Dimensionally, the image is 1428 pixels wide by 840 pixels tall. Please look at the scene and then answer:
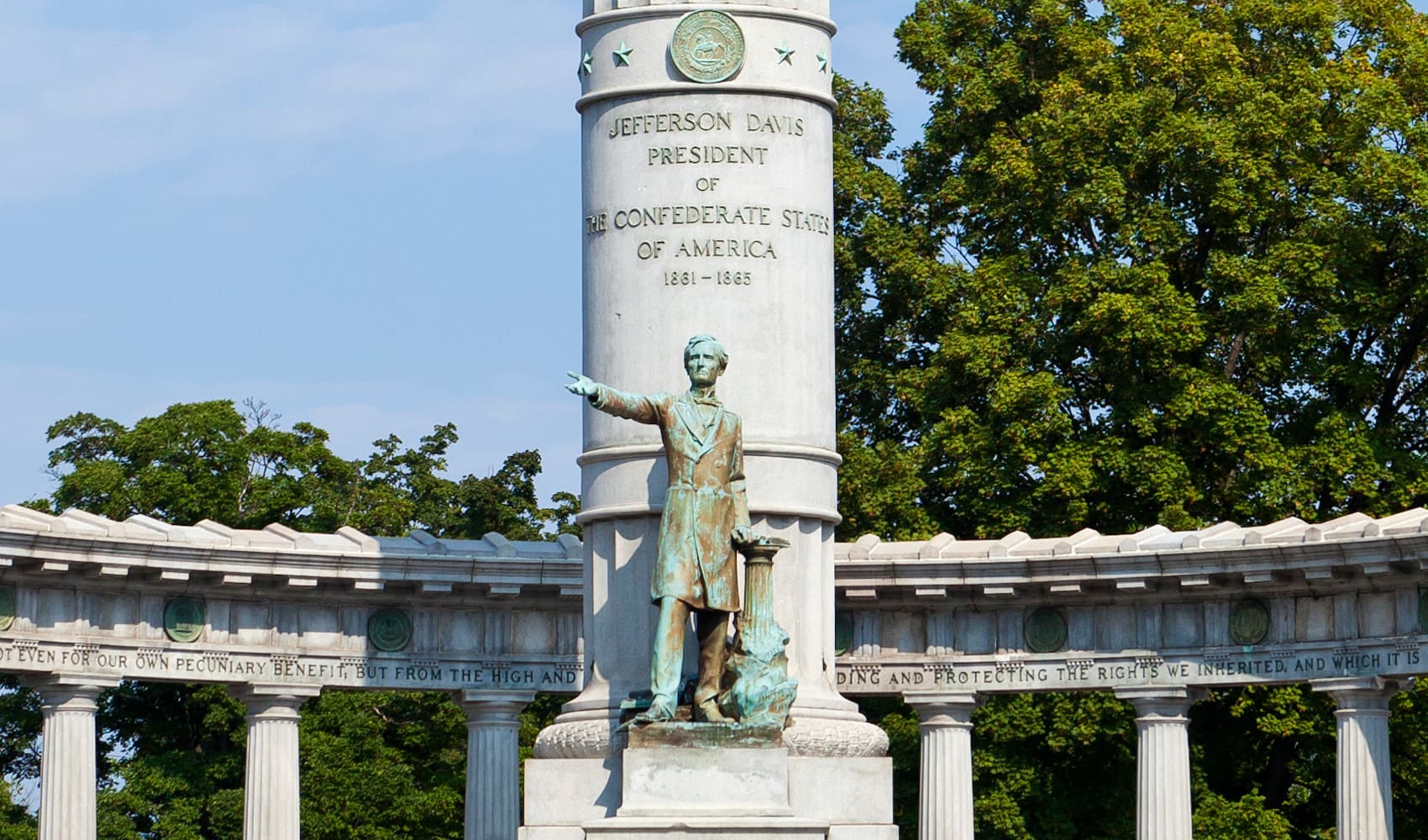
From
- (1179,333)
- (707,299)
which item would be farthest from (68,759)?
(1179,333)

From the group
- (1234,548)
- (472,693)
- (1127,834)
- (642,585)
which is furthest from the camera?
Answer: (1127,834)

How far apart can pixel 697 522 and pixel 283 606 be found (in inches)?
517

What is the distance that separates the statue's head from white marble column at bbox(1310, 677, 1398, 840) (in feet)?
42.3

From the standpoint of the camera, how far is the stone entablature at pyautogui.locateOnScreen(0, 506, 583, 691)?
1508 inches

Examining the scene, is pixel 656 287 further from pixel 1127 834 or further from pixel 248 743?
pixel 1127 834

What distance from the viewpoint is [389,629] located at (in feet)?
133

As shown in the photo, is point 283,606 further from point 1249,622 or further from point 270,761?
point 1249,622

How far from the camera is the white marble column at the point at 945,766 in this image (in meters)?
39.7

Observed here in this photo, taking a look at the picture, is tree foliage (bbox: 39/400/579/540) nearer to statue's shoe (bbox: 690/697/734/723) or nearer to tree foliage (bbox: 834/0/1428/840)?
tree foliage (bbox: 834/0/1428/840)

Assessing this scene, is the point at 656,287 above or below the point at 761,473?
above

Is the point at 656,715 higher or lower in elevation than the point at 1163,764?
higher

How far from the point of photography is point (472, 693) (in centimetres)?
4075

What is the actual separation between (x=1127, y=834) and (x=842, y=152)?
15825 mm

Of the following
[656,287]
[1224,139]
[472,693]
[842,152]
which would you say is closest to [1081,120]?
[1224,139]
